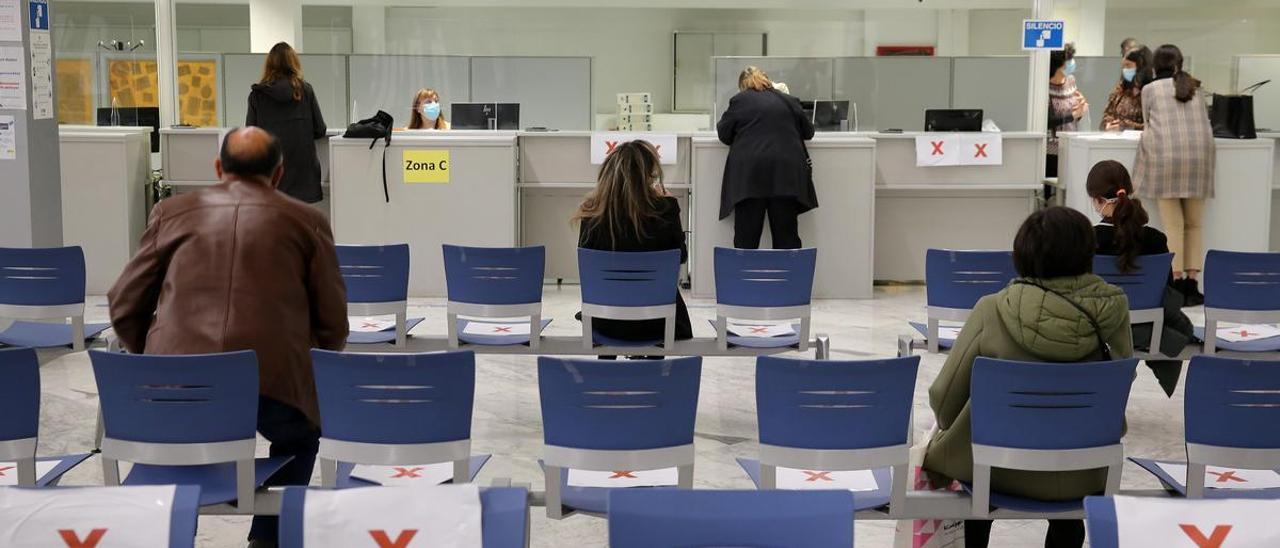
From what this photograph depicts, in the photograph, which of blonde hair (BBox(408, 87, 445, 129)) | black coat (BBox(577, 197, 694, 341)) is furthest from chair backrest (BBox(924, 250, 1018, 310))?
blonde hair (BBox(408, 87, 445, 129))

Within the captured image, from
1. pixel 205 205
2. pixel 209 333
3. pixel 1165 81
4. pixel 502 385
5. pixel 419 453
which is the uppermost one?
pixel 1165 81

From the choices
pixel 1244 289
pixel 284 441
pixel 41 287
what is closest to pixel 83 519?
pixel 284 441

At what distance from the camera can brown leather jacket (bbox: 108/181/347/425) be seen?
3486mm

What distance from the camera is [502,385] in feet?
21.1

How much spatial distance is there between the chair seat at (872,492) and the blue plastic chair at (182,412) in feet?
4.02

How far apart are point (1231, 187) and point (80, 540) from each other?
7.91 metres

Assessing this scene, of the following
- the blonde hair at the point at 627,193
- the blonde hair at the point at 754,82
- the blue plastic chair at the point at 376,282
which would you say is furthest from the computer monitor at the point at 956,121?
the blue plastic chair at the point at 376,282

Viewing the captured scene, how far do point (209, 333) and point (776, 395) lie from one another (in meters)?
1.44

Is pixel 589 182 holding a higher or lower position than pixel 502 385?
higher

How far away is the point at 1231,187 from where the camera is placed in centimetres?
861

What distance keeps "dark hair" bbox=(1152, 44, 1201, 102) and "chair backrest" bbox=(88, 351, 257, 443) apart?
6.63 metres

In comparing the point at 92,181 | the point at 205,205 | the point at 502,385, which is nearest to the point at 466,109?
the point at 92,181

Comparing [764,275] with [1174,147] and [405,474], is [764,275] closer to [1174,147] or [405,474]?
[405,474]

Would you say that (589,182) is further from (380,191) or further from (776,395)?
(776,395)
